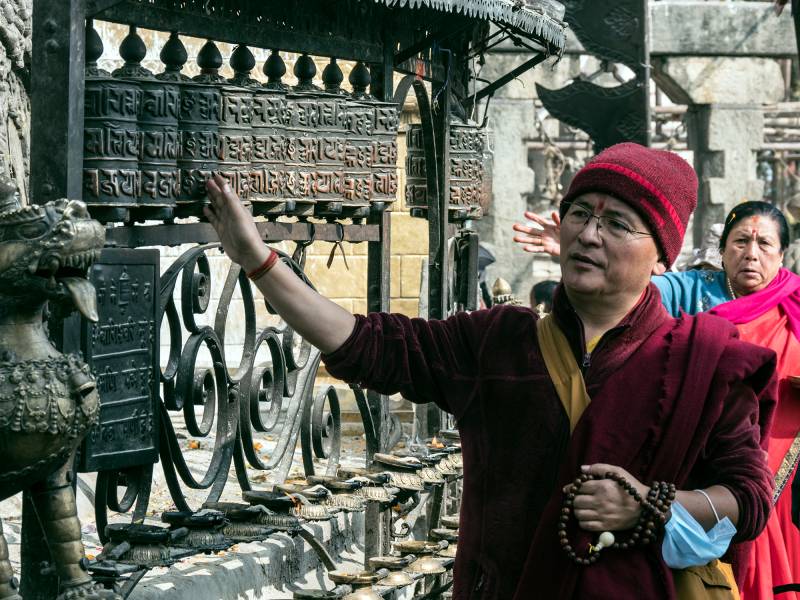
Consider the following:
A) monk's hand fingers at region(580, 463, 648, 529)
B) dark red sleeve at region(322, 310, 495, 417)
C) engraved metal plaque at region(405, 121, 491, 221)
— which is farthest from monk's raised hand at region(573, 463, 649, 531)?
engraved metal plaque at region(405, 121, 491, 221)

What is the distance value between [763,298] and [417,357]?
7.40ft

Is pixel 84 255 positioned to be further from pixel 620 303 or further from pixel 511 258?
pixel 511 258

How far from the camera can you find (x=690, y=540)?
8.70 ft

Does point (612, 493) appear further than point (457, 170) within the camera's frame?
No

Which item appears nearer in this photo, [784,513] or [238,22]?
[238,22]

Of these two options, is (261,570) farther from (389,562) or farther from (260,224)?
(260,224)

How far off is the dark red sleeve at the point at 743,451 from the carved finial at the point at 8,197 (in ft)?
5.04

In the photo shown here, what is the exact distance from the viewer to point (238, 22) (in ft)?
13.5

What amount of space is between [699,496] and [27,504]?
1.60 meters

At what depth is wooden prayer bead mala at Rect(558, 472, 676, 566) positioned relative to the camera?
2.61m

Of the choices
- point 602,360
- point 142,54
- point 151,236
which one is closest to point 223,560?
point 151,236

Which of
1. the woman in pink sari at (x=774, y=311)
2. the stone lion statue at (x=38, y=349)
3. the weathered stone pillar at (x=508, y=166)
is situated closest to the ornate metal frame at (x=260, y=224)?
the stone lion statue at (x=38, y=349)

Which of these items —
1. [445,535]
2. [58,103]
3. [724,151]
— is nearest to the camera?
[58,103]

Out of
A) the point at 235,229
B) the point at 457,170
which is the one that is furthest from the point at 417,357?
the point at 457,170
